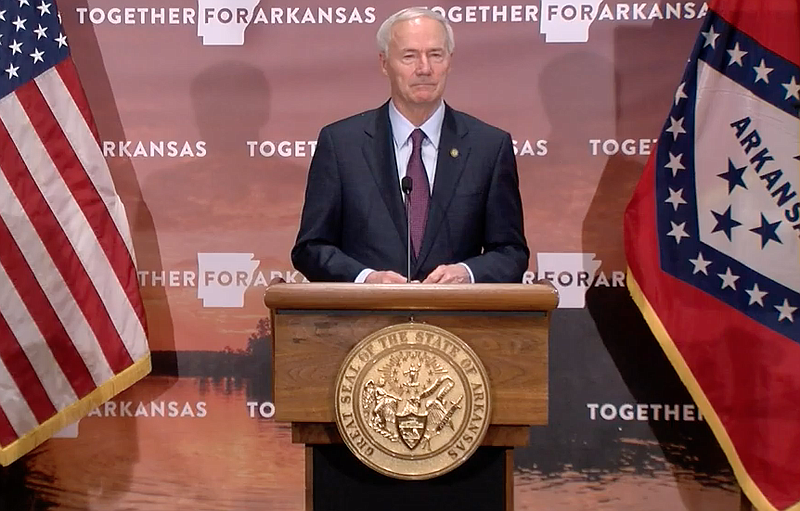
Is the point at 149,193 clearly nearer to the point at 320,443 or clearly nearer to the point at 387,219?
the point at 387,219

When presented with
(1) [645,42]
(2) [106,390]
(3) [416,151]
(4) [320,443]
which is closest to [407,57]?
(3) [416,151]

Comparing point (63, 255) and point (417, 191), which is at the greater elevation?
point (417, 191)

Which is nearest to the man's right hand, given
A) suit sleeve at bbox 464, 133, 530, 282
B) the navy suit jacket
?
the navy suit jacket

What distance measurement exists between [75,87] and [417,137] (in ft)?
4.37

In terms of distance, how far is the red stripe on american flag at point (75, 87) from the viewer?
2852 millimetres

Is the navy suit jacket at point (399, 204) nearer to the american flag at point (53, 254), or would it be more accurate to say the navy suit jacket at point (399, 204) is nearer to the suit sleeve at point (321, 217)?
the suit sleeve at point (321, 217)

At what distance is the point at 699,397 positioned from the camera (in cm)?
272

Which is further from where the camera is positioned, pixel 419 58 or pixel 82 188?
pixel 82 188

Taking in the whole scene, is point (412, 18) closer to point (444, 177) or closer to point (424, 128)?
point (424, 128)

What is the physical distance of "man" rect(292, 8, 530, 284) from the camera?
209 centimetres

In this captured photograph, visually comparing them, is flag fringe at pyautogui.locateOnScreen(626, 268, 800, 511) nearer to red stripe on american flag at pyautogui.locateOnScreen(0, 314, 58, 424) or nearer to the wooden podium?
the wooden podium

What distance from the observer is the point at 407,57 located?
6.99 ft

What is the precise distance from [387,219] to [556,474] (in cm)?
134

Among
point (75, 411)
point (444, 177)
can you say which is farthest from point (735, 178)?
point (75, 411)
